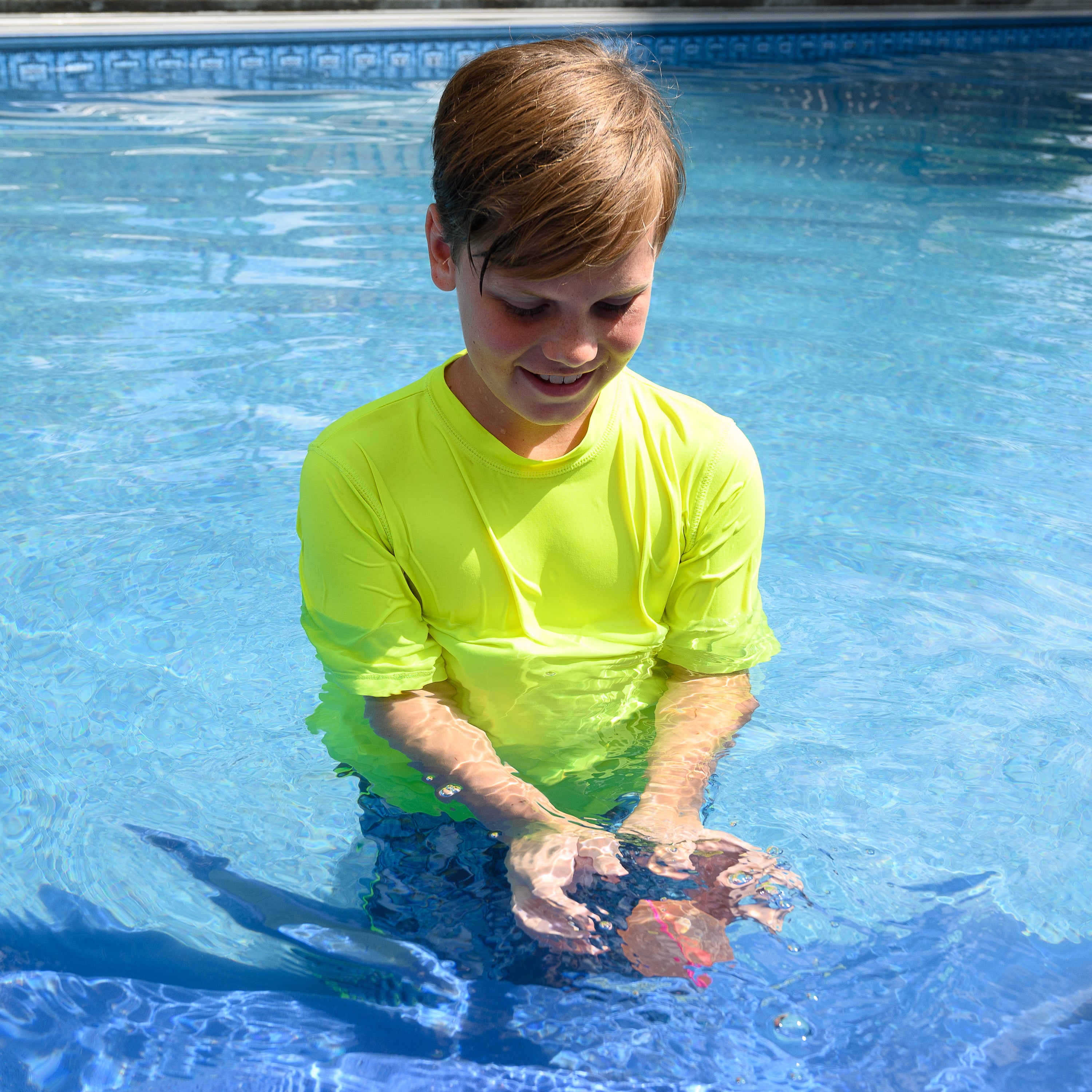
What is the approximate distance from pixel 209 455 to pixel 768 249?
3.44 m

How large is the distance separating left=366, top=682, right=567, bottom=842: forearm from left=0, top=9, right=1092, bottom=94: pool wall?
7.65 meters

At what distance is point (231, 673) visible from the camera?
3223 millimetres

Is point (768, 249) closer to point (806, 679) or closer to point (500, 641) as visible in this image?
point (806, 679)

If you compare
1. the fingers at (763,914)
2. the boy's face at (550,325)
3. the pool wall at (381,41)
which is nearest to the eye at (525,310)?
the boy's face at (550,325)

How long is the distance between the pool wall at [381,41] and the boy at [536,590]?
7.43 metres

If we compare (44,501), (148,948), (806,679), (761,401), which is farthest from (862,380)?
(148,948)

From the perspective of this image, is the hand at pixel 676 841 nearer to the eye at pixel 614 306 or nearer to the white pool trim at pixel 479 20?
the eye at pixel 614 306

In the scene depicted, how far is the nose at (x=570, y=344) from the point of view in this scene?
1648 mm

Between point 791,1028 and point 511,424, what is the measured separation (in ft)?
3.99

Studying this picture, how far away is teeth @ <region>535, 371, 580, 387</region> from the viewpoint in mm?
1713

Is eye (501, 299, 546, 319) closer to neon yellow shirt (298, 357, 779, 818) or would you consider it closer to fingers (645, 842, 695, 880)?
neon yellow shirt (298, 357, 779, 818)

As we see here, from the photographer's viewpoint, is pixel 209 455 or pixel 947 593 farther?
pixel 209 455

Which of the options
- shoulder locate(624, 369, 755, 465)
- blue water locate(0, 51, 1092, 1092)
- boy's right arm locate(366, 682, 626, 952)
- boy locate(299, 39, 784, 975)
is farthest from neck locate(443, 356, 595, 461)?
blue water locate(0, 51, 1092, 1092)

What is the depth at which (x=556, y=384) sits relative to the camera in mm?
1728
